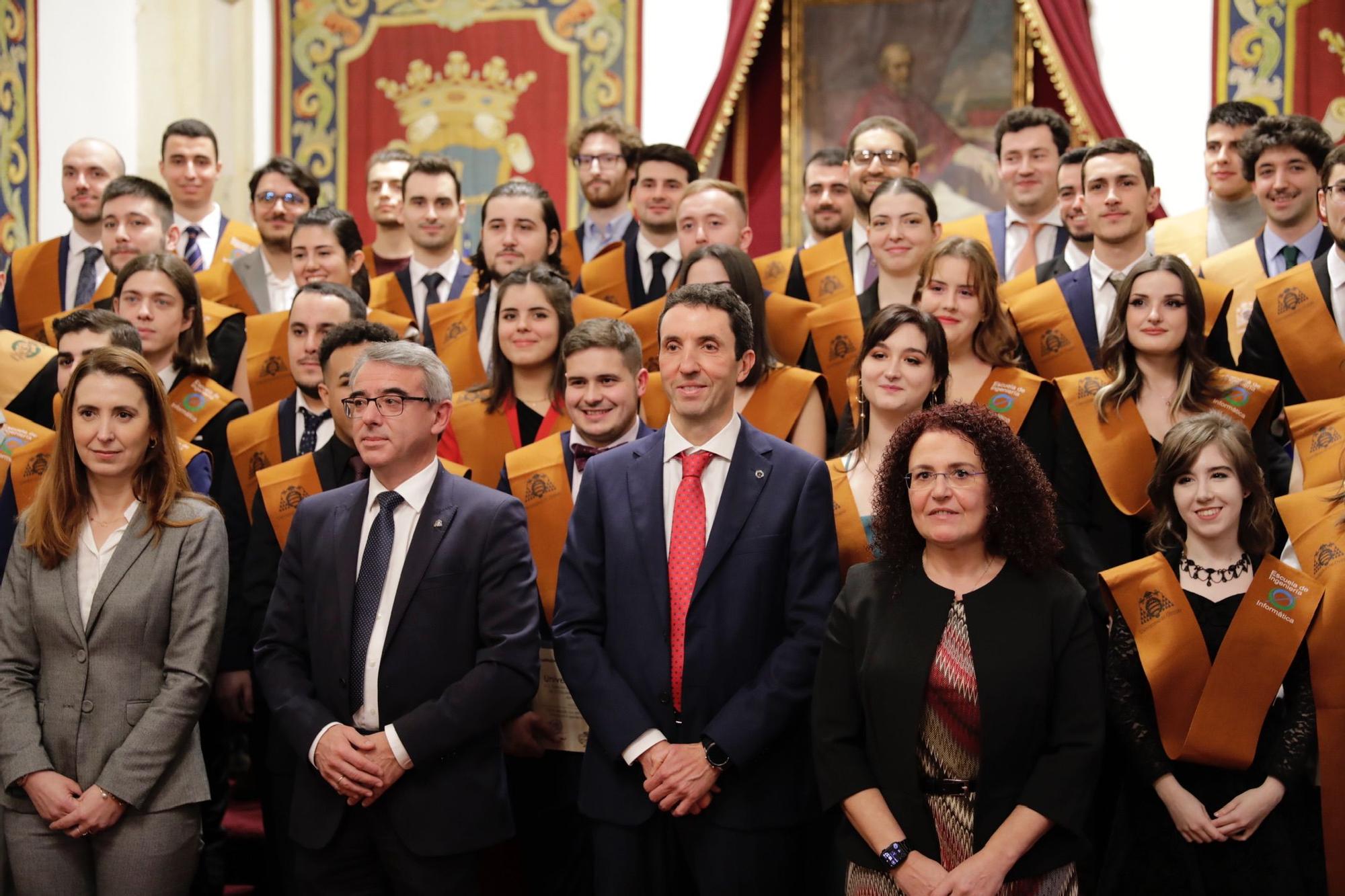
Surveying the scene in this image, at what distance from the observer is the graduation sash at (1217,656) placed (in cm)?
317

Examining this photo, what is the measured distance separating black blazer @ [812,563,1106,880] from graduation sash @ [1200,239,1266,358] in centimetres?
201

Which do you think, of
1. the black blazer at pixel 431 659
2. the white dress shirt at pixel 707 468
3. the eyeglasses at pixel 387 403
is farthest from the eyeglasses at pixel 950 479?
the eyeglasses at pixel 387 403

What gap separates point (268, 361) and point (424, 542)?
2034mm

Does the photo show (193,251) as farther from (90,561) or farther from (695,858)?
(695,858)

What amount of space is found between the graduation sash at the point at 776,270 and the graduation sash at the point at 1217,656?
2181 millimetres

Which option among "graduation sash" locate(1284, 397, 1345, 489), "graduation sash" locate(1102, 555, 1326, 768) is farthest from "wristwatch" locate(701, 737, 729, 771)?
"graduation sash" locate(1284, 397, 1345, 489)

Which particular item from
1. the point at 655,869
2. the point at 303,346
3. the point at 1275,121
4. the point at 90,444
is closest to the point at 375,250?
the point at 303,346

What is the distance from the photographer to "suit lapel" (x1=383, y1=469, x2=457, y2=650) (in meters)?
3.13

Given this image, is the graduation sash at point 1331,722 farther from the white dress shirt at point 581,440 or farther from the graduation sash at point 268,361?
the graduation sash at point 268,361

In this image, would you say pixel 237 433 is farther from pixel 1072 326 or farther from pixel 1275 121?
pixel 1275 121

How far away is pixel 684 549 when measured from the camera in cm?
312

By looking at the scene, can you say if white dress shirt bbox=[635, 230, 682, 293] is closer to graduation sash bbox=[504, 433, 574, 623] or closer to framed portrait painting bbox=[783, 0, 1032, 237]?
graduation sash bbox=[504, 433, 574, 623]

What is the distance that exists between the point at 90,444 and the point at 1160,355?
2624 mm

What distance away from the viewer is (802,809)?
119 inches
